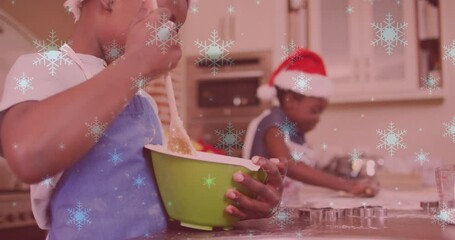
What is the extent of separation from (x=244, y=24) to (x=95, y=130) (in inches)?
75.8

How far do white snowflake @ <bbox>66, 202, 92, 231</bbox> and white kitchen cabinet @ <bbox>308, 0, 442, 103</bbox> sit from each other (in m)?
1.85

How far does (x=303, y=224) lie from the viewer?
45cm

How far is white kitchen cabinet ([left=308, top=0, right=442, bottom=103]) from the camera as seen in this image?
2.11m

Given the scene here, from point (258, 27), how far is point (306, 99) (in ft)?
2.62

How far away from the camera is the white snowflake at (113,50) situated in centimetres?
46

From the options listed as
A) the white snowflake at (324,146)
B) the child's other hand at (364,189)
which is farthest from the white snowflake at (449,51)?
the child's other hand at (364,189)

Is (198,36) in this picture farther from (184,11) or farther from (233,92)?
(184,11)

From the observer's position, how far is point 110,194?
416 mm

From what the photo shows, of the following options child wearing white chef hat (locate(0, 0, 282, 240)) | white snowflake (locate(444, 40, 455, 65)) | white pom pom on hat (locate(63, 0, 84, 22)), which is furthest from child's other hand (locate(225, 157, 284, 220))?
white snowflake (locate(444, 40, 455, 65))

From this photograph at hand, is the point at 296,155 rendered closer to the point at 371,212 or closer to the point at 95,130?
the point at 371,212

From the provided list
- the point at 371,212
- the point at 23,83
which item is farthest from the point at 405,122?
the point at 23,83

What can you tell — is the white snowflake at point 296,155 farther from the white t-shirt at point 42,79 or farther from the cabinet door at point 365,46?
the white t-shirt at point 42,79

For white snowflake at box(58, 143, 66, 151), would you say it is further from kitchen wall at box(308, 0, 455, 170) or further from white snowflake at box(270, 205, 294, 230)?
kitchen wall at box(308, 0, 455, 170)

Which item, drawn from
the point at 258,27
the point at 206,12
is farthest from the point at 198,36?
the point at 258,27
